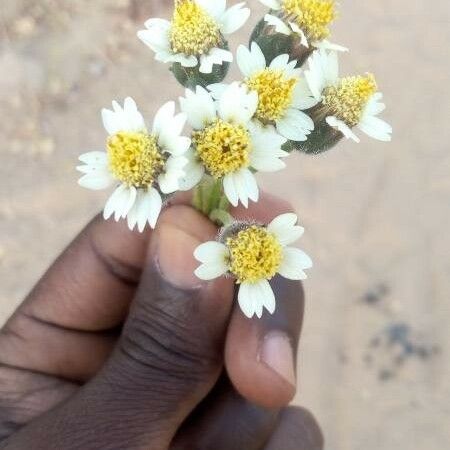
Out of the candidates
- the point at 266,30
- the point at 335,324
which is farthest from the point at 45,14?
the point at 266,30

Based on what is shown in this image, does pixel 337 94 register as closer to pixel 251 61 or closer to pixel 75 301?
pixel 251 61

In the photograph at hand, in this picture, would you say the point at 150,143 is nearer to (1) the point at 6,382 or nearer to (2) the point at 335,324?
(1) the point at 6,382

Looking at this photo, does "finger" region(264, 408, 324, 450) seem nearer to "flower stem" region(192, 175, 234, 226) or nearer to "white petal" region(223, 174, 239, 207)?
"flower stem" region(192, 175, 234, 226)

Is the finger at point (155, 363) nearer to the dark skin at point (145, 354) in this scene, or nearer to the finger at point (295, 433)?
the dark skin at point (145, 354)

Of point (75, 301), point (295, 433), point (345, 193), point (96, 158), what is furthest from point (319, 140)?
point (345, 193)

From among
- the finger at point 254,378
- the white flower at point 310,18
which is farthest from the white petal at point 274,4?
the finger at point 254,378

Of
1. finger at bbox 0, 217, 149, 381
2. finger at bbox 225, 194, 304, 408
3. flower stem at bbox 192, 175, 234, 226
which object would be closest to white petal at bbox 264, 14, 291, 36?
flower stem at bbox 192, 175, 234, 226
